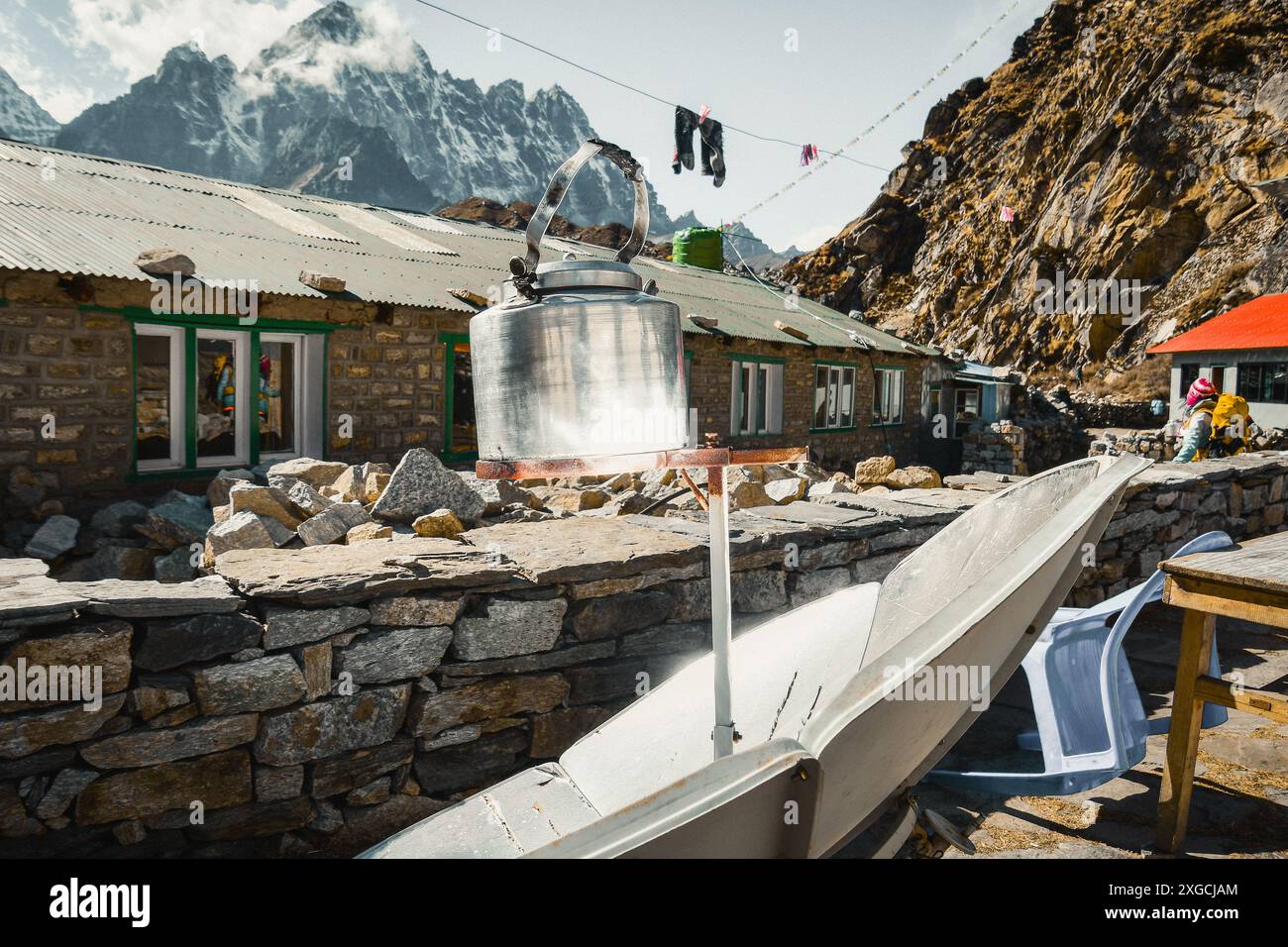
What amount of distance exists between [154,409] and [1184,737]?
8764 mm

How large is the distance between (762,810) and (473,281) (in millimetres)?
10548

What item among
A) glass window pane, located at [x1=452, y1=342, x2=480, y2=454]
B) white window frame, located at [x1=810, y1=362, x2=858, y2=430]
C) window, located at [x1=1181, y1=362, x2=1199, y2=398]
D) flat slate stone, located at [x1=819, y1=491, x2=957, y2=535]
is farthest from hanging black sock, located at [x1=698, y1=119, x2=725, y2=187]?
window, located at [x1=1181, y1=362, x2=1199, y2=398]

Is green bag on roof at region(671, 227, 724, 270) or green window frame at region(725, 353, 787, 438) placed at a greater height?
green bag on roof at region(671, 227, 724, 270)

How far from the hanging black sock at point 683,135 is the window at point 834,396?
607 cm

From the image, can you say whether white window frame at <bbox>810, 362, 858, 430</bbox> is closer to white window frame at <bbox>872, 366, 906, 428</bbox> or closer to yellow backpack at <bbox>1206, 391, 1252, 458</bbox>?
white window frame at <bbox>872, 366, 906, 428</bbox>

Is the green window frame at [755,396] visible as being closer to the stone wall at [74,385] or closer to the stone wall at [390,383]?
the stone wall at [390,383]

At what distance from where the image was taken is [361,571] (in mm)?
2711

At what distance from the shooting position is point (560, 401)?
1390mm

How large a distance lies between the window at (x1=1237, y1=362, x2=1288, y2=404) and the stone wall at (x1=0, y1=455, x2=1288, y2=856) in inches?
1223

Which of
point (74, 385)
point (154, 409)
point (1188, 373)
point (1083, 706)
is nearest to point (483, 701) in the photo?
point (1083, 706)

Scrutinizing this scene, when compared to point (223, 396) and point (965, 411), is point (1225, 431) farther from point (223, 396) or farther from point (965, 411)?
point (965, 411)

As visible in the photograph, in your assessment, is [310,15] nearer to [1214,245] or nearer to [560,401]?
[1214,245]

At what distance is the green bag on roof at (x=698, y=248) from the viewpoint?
70.4ft

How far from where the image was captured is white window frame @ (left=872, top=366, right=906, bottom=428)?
1910cm
